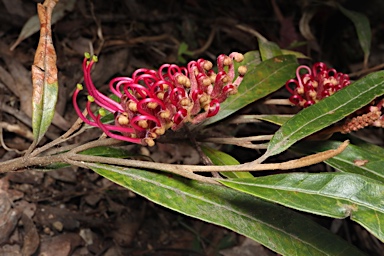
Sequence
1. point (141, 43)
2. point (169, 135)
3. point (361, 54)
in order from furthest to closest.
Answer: point (361, 54) < point (141, 43) < point (169, 135)

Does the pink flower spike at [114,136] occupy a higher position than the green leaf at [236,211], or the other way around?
the pink flower spike at [114,136]

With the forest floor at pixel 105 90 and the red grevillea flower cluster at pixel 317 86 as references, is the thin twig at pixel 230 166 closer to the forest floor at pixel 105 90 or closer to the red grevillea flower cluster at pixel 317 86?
the red grevillea flower cluster at pixel 317 86

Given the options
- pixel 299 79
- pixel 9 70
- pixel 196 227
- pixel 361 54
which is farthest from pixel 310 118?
pixel 361 54

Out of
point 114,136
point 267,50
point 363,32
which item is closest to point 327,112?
point 114,136

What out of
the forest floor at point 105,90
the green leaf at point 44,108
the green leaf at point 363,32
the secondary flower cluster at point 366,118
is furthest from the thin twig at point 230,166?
the green leaf at point 363,32

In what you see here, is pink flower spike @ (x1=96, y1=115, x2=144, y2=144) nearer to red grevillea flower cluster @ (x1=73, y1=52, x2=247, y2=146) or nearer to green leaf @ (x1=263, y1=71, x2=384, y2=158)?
red grevillea flower cluster @ (x1=73, y1=52, x2=247, y2=146)

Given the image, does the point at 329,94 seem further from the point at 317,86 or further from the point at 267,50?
the point at 267,50

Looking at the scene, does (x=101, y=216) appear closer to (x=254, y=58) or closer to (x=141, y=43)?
(x=254, y=58)
